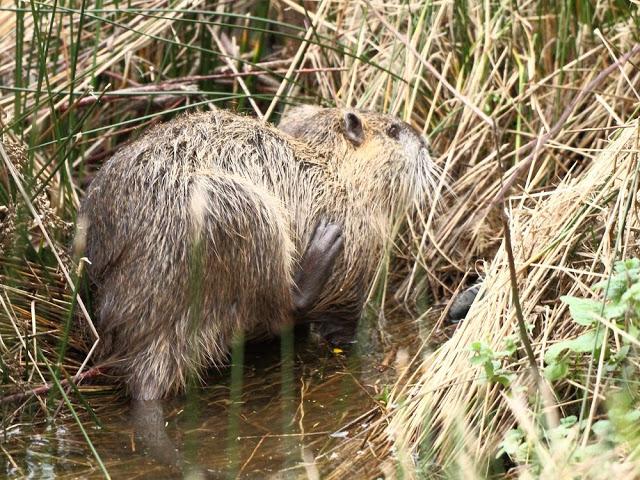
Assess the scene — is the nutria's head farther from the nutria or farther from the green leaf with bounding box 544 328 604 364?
the green leaf with bounding box 544 328 604 364

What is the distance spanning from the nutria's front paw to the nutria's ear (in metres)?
0.53

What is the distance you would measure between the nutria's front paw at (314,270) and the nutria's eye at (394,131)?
0.67 meters

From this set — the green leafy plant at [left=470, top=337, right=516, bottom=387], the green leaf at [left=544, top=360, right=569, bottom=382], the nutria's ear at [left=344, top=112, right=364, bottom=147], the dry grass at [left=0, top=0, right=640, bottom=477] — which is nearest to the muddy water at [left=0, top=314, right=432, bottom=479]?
the dry grass at [left=0, top=0, right=640, bottom=477]

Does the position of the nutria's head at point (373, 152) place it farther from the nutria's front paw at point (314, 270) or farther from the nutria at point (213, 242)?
the nutria's front paw at point (314, 270)

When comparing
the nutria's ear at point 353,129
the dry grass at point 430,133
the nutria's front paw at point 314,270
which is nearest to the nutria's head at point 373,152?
the nutria's ear at point 353,129

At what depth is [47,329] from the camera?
161 inches

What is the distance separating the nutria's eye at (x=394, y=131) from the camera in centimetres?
484

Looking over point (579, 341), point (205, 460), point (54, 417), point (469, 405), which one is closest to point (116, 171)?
point (54, 417)

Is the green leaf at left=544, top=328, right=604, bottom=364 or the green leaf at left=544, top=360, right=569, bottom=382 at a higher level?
the green leaf at left=544, top=328, right=604, bottom=364

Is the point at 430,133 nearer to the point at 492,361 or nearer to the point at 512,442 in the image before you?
the point at 492,361

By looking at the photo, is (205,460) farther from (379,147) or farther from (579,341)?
(379,147)

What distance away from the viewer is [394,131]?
485cm

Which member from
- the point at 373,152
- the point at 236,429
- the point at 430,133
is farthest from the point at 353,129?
the point at 236,429

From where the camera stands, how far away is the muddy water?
331 cm
